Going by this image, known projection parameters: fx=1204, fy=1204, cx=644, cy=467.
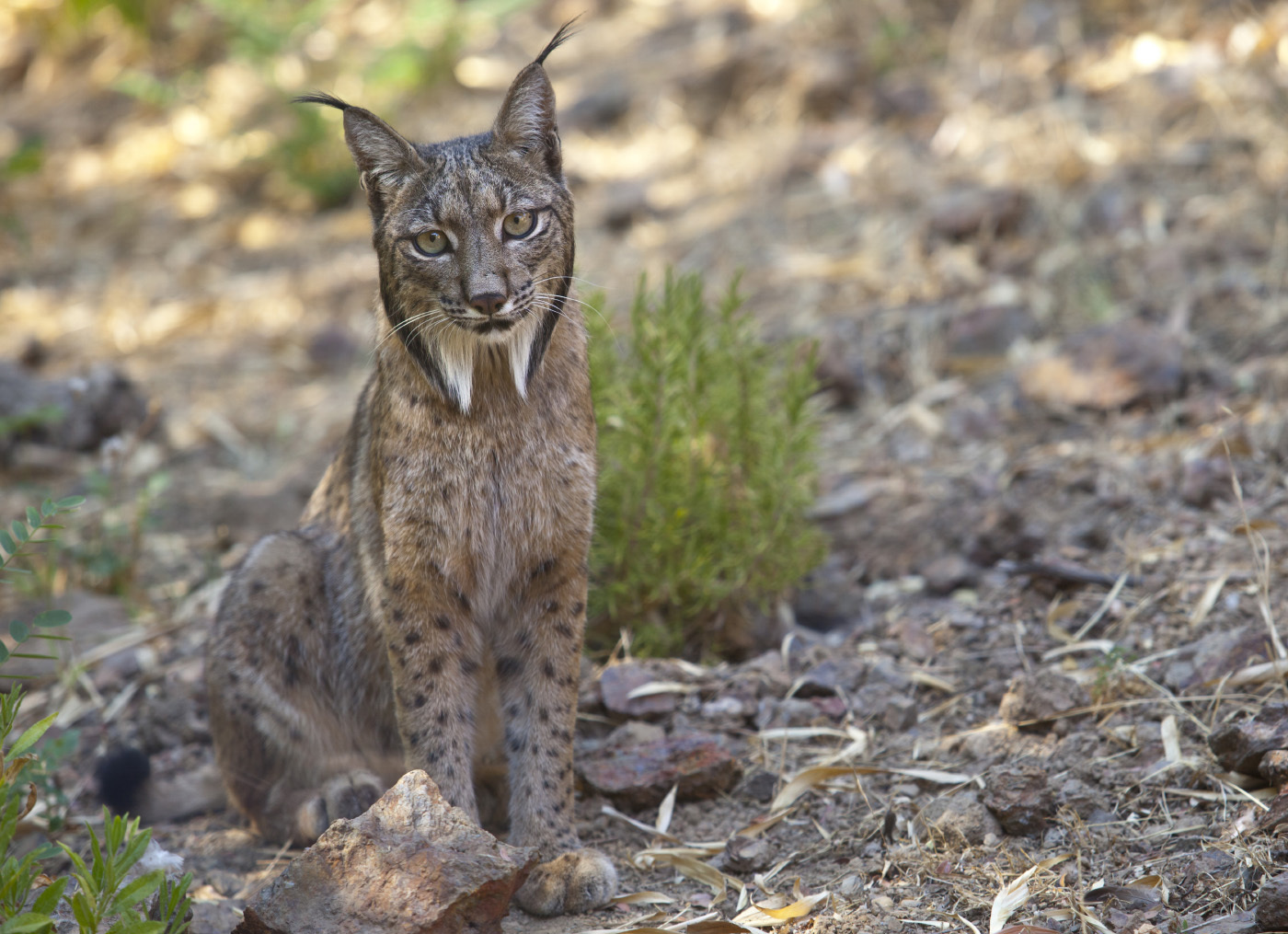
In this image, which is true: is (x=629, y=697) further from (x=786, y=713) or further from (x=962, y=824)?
(x=962, y=824)

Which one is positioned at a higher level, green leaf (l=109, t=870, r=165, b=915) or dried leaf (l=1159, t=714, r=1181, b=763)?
green leaf (l=109, t=870, r=165, b=915)

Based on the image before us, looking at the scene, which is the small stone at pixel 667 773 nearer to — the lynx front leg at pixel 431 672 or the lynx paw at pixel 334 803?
the lynx front leg at pixel 431 672

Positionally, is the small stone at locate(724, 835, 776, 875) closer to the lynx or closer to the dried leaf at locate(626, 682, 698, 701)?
the lynx

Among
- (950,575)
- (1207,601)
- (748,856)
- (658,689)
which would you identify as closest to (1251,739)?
(1207,601)

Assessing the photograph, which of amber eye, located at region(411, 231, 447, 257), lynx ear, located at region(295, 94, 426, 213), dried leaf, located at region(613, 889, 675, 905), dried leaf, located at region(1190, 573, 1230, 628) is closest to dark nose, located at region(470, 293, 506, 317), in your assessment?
amber eye, located at region(411, 231, 447, 257)

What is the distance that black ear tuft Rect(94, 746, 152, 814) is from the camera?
4.30 meters

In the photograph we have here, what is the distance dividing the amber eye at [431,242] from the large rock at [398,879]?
5.38 feet

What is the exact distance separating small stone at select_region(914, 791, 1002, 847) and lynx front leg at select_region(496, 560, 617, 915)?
1.13m

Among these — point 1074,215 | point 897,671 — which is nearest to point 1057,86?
point 1074,215

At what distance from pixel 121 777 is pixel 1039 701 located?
322cm

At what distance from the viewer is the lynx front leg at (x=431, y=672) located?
3.87 m

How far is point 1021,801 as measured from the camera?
138 inches

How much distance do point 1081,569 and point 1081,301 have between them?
255 centimetres

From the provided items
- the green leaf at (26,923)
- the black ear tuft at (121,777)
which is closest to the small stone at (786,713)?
the black ear tuft at (121,777)
